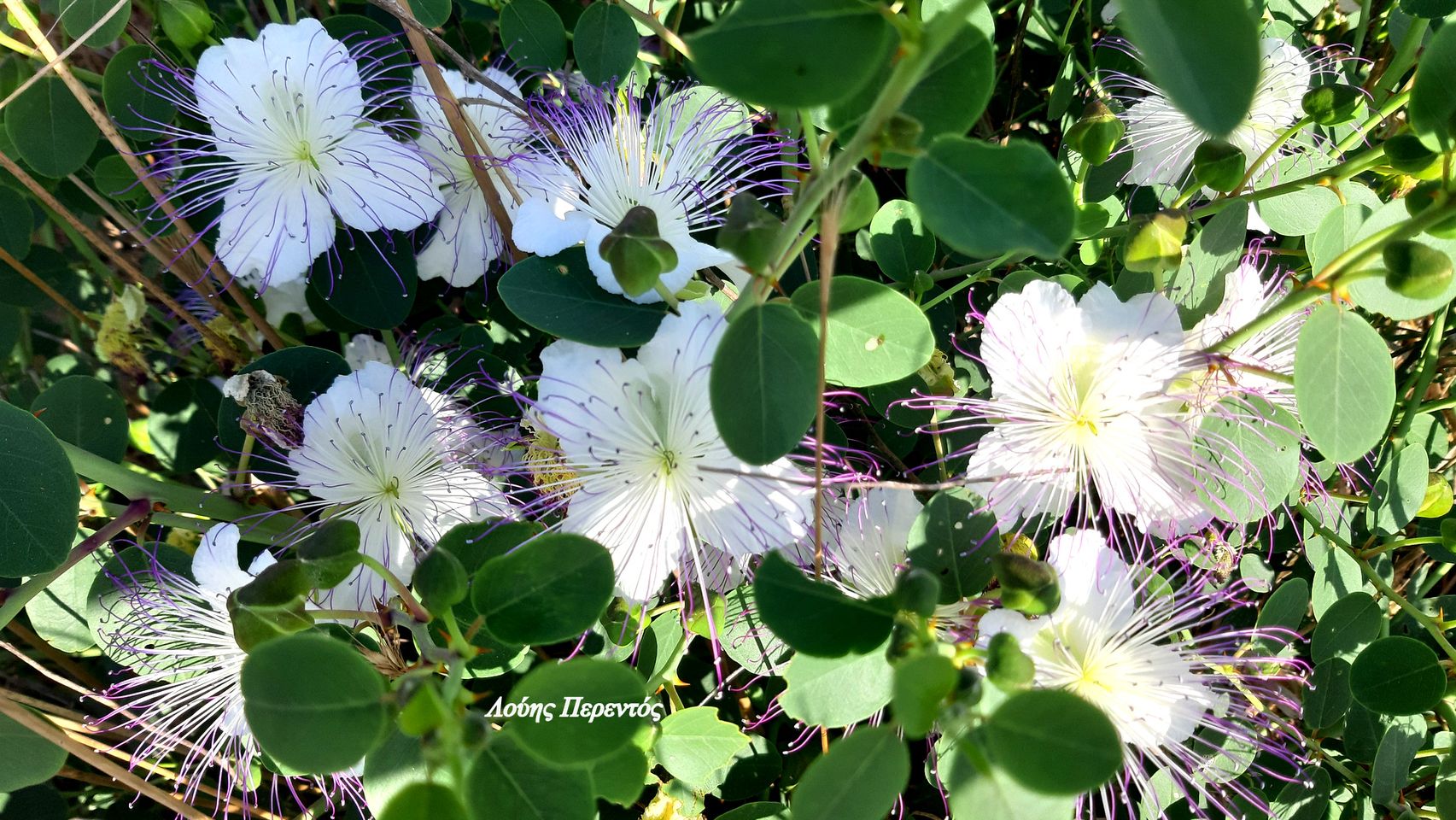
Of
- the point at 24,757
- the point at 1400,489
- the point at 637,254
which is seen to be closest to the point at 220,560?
the point at 24,757

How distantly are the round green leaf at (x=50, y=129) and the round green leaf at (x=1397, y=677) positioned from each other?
75.9 inches

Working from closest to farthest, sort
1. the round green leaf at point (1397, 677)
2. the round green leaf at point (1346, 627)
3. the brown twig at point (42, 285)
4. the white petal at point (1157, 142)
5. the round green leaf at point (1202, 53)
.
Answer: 1. the round green leaf at point (1202, 53)
2. the round green leaf at point (1397, 677)
3. the round green leaf at point (1346, 627)
4. the white petal at point (1157, 142)
5. the brown twig at point (42, 285)

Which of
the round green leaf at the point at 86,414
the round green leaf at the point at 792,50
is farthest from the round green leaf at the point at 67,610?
the round green leaf at the point at 792,50

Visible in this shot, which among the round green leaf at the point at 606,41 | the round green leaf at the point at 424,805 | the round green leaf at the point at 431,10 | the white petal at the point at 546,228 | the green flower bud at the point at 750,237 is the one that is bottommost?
the round green leaf at the point at 424,805

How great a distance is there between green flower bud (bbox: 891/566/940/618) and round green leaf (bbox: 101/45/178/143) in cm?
124

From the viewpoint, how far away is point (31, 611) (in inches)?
53.4

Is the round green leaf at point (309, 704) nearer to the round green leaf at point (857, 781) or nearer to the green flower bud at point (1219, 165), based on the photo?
the round green leaf at point (857, 781)

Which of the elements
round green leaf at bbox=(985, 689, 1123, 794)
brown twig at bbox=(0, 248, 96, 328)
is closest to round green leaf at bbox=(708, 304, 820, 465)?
round green leaf at bbox=(985, 689, 1123, 794)

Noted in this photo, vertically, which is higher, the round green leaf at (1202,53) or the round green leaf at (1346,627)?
the round green leaf at (1202,53)

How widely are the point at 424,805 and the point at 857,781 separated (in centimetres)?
36

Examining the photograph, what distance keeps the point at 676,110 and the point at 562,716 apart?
0.84 m

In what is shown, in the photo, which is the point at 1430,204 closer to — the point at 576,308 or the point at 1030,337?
the point at 1030,337

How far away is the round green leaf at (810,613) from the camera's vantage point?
829 millimetres

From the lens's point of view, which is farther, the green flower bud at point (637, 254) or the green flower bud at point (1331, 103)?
the green flower bud at point (1331, 103)
